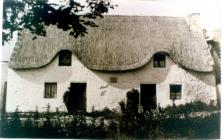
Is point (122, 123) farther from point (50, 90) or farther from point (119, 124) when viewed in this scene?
point (50, 90)

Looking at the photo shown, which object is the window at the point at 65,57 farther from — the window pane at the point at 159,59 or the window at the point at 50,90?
the window pane at the point at 159,59

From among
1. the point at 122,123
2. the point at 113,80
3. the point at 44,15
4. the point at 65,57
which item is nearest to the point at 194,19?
the point at 113,80

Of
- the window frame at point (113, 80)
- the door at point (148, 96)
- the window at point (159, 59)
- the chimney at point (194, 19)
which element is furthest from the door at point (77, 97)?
the chimney at point (194, 19)

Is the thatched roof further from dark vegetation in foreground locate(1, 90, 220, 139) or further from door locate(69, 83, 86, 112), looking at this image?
dark vegetation in foreground locate(1, 90, 220, 139)

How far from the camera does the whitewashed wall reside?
4.79 metres

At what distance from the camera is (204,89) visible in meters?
5.18

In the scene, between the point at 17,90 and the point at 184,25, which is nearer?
the point at 17,90

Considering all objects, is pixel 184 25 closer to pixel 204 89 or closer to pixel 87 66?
pixel 204 89

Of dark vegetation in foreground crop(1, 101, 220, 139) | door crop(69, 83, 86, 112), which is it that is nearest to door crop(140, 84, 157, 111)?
dark vegetation in foreground crop(1, 101, 220, 139)

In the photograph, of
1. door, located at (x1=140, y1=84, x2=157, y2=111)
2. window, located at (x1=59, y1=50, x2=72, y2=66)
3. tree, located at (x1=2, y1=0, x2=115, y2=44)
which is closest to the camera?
tree, located at (x1=2, y1=0, x2=115, y2=44)

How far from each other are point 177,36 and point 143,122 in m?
1.19

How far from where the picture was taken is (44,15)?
14.4ft

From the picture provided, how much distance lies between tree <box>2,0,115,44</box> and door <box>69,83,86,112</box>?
29.2 inches

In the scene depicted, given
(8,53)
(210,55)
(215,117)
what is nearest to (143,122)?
(215,117)
